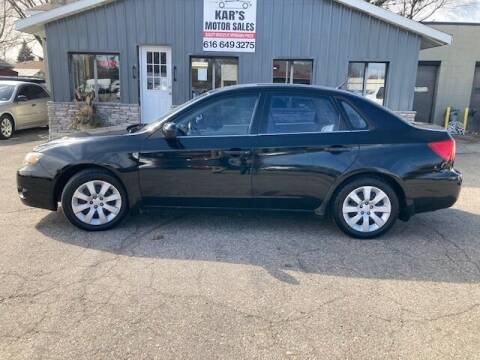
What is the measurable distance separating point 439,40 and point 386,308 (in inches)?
385

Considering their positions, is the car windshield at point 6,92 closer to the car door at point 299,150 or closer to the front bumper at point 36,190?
the front bumper at point 36,190

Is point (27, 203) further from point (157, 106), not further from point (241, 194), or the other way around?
point (157, 106)

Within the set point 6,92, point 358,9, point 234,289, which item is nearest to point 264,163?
point 234,289

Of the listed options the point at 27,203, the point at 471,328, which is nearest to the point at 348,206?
the point at 471,328

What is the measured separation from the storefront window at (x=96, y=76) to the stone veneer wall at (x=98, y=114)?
27 cm

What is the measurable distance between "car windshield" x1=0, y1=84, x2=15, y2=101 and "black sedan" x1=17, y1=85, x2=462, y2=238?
9.43 meters

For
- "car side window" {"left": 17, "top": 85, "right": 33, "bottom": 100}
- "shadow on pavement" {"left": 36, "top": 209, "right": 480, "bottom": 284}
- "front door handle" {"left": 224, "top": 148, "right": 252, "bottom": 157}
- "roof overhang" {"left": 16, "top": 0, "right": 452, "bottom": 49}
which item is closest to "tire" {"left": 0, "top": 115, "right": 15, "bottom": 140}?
"car side window" {"left": 17, "top": 85, "right": 33, "bottom": 100}

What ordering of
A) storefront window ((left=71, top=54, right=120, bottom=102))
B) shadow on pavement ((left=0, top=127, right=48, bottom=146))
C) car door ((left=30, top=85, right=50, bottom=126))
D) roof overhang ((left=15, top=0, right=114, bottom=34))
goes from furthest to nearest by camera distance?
car door ((left=30, top=85, right=50, bottom=126)) → shadow on pavement ((left=0, top=127, right=48, bottom=146)) → storefront window ((left=71, top=54, right=120, bottom=102)) → roof overhang ((left=15, top=0, right=114, bottom=34))

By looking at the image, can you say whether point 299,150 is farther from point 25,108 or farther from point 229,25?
point 25,108

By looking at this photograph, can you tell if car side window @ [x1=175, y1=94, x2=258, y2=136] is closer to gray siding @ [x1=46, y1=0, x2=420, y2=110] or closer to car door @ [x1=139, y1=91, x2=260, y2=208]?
car door @ [x1=139, y1=91, x2=260, y2=208]

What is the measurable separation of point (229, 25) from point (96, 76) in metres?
3.77

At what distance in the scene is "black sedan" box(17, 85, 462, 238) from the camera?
179 inches

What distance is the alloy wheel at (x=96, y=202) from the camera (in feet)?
15.2

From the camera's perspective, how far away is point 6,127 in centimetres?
1223
